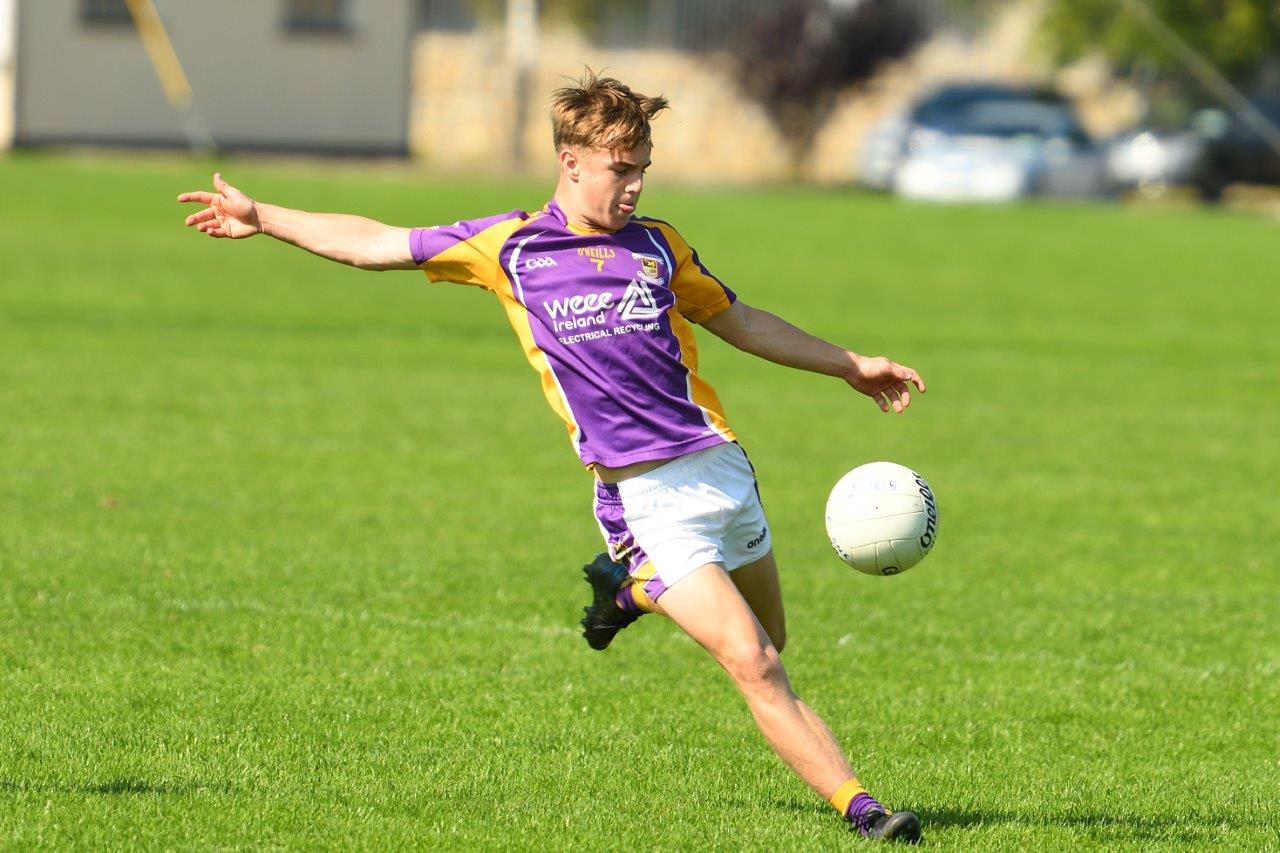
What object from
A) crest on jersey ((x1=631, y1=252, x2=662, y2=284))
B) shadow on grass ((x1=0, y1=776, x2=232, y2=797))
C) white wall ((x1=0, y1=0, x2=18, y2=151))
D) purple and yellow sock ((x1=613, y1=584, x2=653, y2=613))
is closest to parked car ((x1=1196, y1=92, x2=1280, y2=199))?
white wall ((x1=0, y1=0, x2=18, y2=151))

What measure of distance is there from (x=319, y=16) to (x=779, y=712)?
41156 millimetres

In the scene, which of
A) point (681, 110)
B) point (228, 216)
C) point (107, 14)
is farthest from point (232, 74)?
point (228, 216)

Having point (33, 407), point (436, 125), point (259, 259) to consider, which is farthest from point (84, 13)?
point (33, 407)

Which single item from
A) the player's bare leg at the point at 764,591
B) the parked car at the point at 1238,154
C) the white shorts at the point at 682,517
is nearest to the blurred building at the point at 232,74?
the parked car at the point at 1238,154

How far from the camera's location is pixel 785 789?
602 cm

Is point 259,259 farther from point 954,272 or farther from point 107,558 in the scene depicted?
point 107,558

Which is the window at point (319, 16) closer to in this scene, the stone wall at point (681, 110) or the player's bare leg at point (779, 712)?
the stone wall at point (681, 110)

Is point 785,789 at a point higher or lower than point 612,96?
lower

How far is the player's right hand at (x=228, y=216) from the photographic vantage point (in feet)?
19.3

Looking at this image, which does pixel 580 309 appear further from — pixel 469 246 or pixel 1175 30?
pixel 1175 30

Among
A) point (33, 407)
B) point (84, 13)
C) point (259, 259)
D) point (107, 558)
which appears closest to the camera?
point (107, 558)

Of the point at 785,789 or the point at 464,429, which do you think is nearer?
the point at 785,789

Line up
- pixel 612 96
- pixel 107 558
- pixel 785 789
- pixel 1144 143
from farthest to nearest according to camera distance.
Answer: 1. pixel 1144 143
2. pixel 107 558
3. pixel 785 789
4. pixel 612 96

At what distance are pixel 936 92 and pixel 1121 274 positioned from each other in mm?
15040
